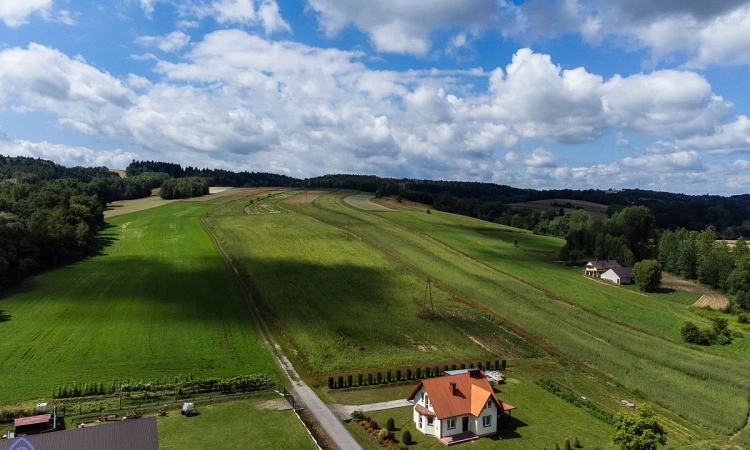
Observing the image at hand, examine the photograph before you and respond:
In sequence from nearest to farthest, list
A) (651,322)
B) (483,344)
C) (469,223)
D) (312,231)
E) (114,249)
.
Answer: (483,344) < (651,322) < (114,249) < (312,231) < (469,223)

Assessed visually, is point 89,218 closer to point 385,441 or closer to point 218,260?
point 218,260

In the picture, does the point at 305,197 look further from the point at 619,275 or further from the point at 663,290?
the point at 663,290

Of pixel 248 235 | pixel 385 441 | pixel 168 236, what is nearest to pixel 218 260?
pixel 248 235

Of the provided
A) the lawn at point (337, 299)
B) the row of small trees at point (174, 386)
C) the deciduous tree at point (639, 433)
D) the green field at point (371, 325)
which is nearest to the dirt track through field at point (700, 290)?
the green field at point (371, 325)

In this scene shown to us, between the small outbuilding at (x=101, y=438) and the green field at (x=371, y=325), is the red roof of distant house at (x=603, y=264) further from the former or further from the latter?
the small outbuilding at (x=101, y=438)

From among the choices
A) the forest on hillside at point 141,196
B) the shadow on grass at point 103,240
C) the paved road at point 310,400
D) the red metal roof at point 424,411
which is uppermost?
the forest on hillside at point 141,196

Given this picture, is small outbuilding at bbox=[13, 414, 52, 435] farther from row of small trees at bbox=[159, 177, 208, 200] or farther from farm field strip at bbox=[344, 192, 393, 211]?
row of small trees at bbox=[159, 177, 208, 200]
